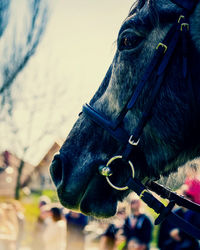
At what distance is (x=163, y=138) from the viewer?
174 cm

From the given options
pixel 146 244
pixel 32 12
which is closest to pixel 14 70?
pixel 32 12

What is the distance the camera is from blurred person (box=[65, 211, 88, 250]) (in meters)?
4.79

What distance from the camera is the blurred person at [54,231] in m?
5.50

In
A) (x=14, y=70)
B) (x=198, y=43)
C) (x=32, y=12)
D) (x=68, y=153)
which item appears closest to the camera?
(x=198, y=43)

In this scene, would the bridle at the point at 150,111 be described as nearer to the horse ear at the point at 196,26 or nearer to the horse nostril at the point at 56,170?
the horse ear at the point at 196,26

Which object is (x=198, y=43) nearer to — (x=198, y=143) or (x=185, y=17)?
(x=185, y=17)

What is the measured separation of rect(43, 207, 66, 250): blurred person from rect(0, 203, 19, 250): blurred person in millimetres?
1395

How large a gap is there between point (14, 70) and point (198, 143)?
6425 mm

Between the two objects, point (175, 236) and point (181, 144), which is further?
point (175, 236)

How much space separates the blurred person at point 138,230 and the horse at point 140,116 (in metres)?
2.33

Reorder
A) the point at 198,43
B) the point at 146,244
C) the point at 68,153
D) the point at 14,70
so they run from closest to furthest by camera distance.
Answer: the point at 198,43 → the point at 68,153 → the point at 146,244 → the point at 14,70

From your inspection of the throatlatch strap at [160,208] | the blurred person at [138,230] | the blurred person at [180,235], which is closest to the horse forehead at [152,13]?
the throatlatch strap at [160,208]

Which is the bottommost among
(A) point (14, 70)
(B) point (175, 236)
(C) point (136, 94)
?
(B) point (175, 236)

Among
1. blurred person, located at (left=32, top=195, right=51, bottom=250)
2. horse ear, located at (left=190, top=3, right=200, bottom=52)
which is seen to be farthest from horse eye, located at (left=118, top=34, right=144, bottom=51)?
blurred person, located at (left=32, top=195, right=51, bottom=250)
